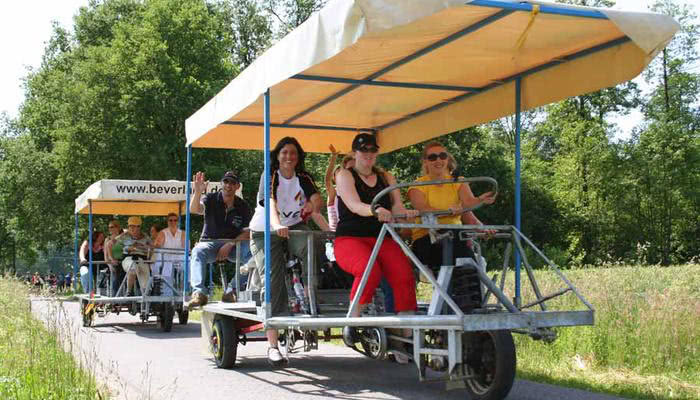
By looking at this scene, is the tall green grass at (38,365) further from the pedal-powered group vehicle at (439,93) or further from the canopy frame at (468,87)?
the canopy frame at (468,87)

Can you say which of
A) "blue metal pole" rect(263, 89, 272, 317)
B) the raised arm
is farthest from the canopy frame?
the raised arm

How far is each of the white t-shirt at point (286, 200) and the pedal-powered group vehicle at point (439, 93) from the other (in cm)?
63

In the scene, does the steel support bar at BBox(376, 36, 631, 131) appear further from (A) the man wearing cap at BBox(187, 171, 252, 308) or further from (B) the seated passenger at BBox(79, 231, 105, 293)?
(B) the seated passenger at BBox(79, 231, 105, 293)

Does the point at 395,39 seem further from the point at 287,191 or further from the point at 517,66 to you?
the point at 287,191

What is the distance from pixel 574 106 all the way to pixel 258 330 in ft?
148

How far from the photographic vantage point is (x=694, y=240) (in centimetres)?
4534

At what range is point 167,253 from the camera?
14969mm

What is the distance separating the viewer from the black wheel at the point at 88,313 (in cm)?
1506

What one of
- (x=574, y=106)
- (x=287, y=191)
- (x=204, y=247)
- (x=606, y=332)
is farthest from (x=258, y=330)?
(x=574, y=106)

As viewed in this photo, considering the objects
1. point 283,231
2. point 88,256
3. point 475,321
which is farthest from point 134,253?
point 475,321

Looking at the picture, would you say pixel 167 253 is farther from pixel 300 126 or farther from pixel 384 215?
pixel 384 215

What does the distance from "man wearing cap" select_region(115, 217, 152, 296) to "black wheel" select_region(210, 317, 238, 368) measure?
6.27 m

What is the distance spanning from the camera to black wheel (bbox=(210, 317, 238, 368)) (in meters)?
9.01

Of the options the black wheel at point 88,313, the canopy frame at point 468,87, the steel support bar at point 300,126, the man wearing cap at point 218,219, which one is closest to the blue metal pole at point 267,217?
the canopy frame at point 468,87
